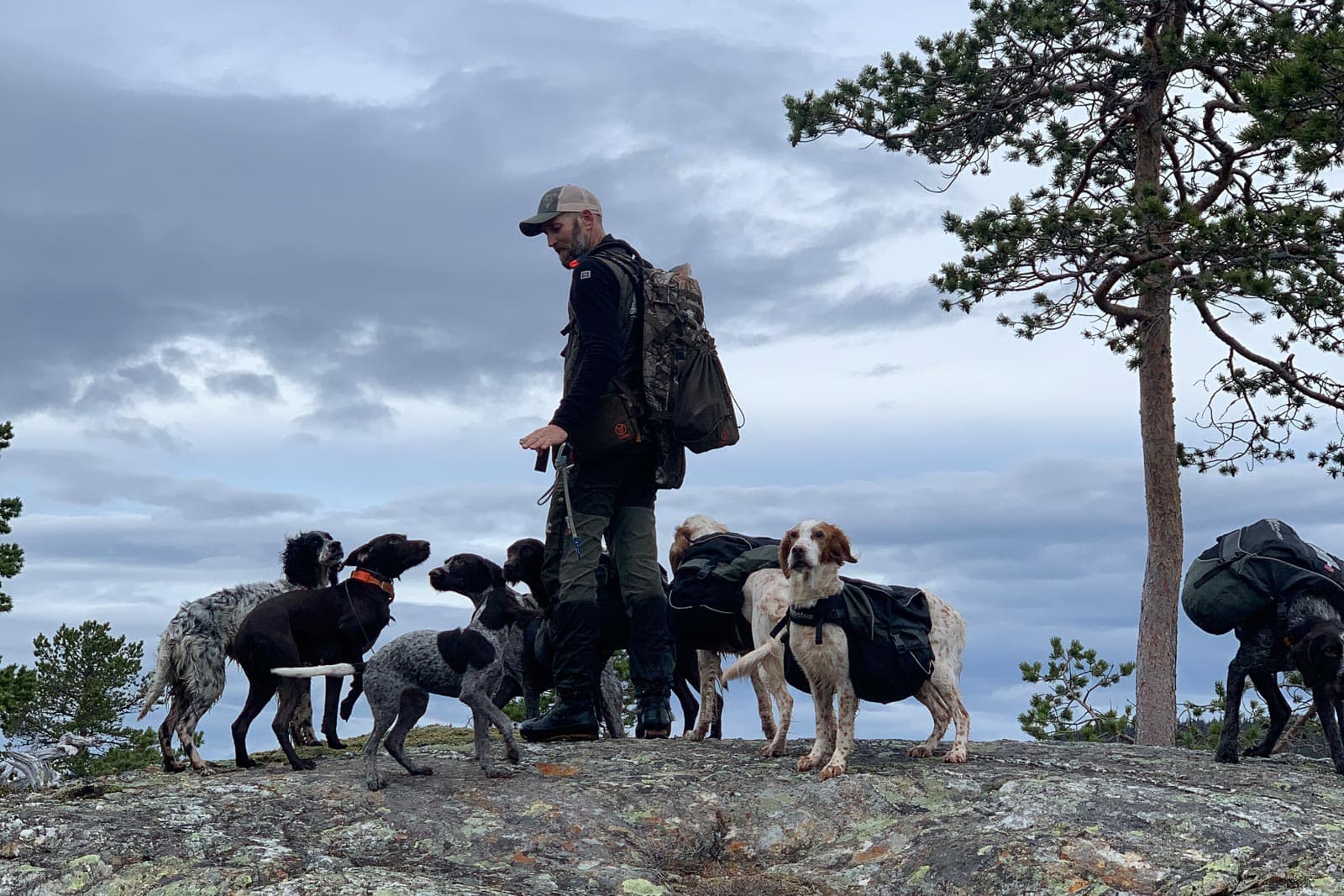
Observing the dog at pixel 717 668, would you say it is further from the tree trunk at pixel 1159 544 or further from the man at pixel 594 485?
the tree trunk at pixel 1159 544

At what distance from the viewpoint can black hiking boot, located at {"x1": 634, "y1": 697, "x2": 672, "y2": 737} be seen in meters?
9.59

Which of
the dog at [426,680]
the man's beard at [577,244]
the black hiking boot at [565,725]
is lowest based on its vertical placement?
the black hiking boot at [565,725]

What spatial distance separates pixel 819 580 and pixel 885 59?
11205 millimetres

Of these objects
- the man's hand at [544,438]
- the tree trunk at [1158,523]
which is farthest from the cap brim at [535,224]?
the tree trunk at [1158,523]

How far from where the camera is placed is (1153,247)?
46.7 feet

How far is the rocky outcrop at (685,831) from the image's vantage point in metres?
6.53

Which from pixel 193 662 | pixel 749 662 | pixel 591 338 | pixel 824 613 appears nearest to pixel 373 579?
pixel 193 662

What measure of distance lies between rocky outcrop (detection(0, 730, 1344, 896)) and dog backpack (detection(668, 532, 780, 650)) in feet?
3.96

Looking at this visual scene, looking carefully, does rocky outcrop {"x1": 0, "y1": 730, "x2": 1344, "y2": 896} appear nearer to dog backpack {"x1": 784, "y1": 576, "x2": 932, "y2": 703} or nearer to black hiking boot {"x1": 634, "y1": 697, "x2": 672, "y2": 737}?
dog backpack {"x1": 784, "y1": 576, "x2": 932, "y2": 703}

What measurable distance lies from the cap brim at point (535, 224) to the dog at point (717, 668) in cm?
268

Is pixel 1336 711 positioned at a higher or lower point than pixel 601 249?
lower

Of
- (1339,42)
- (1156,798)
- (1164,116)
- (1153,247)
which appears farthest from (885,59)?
(1156,798)

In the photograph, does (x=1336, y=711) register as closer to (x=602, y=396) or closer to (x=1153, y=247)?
(x=602, y=396)

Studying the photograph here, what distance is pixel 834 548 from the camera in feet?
26.7
